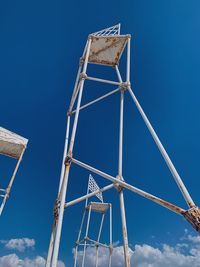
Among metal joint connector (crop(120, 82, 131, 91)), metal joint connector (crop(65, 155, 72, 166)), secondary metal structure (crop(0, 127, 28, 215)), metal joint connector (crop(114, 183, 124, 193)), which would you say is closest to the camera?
metal joint connector (crop(65, 155, 72, 166))

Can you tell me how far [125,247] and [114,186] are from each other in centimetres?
155

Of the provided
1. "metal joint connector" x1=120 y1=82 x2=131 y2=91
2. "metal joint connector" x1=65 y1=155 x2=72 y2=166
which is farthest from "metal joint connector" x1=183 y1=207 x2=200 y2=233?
"metal joint connector" x1=120 y1=82 x2=131 y2=91

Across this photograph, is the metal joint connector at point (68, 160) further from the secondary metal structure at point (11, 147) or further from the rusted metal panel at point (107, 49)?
the secondary metal structure at point (11, 147)

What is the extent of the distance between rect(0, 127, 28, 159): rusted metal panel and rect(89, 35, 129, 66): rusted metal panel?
25.0 feet

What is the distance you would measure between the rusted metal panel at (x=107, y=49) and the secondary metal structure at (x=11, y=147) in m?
7.61

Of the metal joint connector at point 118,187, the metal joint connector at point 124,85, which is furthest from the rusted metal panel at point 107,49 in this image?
the metal joint connector at point 118,187

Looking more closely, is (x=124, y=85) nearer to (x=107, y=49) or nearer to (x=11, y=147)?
(x=107, y=49)

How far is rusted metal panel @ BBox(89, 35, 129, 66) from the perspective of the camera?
8677 mm

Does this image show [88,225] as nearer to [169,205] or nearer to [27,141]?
[27,141]

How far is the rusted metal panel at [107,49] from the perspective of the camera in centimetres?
868

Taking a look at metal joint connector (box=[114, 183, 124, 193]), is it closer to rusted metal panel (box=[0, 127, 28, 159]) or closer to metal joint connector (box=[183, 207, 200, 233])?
metal joint connector (box=[183, 207, 200, 233])

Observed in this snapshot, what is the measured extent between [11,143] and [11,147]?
17.0 inches

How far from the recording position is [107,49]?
913 centimetres

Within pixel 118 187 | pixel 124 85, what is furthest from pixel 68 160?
pixel 124 85
